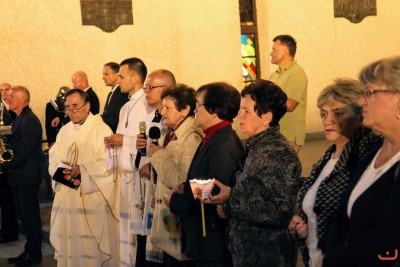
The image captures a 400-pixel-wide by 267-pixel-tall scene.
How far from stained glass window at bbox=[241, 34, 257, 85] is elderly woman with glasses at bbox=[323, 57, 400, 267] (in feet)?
45.7

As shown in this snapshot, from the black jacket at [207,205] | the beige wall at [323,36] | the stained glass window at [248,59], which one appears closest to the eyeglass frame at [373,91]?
the black jacket at [207,205]

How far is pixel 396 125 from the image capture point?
3682 mm

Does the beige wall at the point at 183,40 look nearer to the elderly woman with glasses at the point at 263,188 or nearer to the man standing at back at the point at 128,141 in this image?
the man standing at back at the point at 128,141

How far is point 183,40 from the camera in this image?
53.4ft

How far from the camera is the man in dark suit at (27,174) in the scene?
10055 millimetres

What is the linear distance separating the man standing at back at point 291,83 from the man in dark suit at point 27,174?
9.24 feet

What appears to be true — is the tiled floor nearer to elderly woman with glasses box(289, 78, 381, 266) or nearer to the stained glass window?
the stained glass window

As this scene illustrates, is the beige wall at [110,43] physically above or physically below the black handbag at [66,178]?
above

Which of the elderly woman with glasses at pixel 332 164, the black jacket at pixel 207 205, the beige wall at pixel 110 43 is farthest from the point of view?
the beige wall at pixel 110 43

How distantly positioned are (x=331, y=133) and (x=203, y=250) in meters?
1.66

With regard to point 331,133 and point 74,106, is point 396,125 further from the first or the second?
point 74,106

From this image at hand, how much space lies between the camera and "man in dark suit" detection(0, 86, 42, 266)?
10.1 meters

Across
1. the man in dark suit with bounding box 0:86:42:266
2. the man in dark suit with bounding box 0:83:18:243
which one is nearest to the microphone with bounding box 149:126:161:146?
the man in dark suit with bounding box 0:86:42:266

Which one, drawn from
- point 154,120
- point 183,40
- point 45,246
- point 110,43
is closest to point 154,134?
point 154,120
